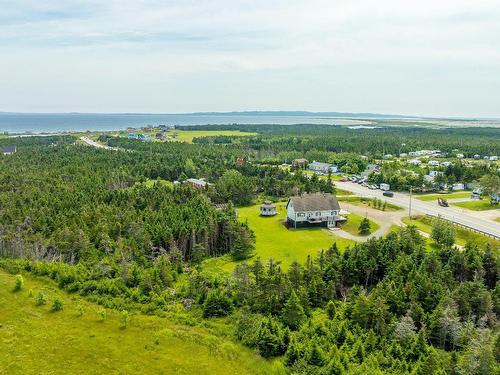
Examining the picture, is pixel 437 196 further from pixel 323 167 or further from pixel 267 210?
pixel 323 167

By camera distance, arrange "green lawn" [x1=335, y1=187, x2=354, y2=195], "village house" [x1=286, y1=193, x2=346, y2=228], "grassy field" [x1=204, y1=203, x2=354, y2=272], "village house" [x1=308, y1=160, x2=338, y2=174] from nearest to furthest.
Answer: "grassy field" [x1=204, y1=203, x2=354, y2=272]
"village house" [x1=286, y1=193, x2=346, y2=228]
"green lawn" [x1=335, y1=187, x2=354, y2=195]
"village house" [x1=308, y1=160, x2=338, y2=174]

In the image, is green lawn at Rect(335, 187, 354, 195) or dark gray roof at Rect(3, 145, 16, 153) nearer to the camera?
green lawn at Rect(335, 187, 354, 195)

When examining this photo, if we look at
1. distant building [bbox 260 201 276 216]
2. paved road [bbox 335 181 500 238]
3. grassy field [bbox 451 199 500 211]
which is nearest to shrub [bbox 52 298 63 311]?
distant building [bbox 260 201 276 216]

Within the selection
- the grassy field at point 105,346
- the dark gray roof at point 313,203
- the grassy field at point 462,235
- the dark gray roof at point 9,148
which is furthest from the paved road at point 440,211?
the dark gray roof at point 9,148

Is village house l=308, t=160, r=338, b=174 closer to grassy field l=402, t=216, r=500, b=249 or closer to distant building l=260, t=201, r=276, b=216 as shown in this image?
distant building l=260, t=201, r=276, b=216

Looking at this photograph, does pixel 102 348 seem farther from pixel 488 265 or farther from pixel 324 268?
pixel 488 265

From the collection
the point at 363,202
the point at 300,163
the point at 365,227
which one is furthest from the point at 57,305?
the point at 300,163
